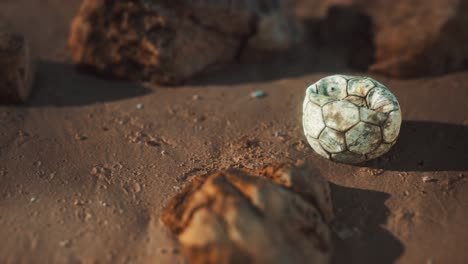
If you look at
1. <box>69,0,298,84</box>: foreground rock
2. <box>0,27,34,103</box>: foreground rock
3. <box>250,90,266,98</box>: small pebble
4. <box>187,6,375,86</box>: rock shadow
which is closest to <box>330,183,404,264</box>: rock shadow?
<box>250,90,266,98</box>: small pebble

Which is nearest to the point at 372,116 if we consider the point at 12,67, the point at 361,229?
the point at 361,229

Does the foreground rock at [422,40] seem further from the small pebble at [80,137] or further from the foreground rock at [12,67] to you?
the foreground rock at [12,67]

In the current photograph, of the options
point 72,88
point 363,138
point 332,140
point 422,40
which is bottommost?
point 72,88

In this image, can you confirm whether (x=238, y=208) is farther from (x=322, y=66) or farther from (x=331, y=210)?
(x=322, y=66)

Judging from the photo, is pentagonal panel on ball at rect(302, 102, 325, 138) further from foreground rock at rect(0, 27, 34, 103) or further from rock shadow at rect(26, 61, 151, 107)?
foreground rock at rect(0, 27, 34, 103)

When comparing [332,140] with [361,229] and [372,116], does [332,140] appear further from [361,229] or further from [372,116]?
[361,229]

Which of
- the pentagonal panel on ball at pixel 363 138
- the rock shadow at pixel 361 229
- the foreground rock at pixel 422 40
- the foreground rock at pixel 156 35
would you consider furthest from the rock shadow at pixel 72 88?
the foreground rock at pixel 422 40
